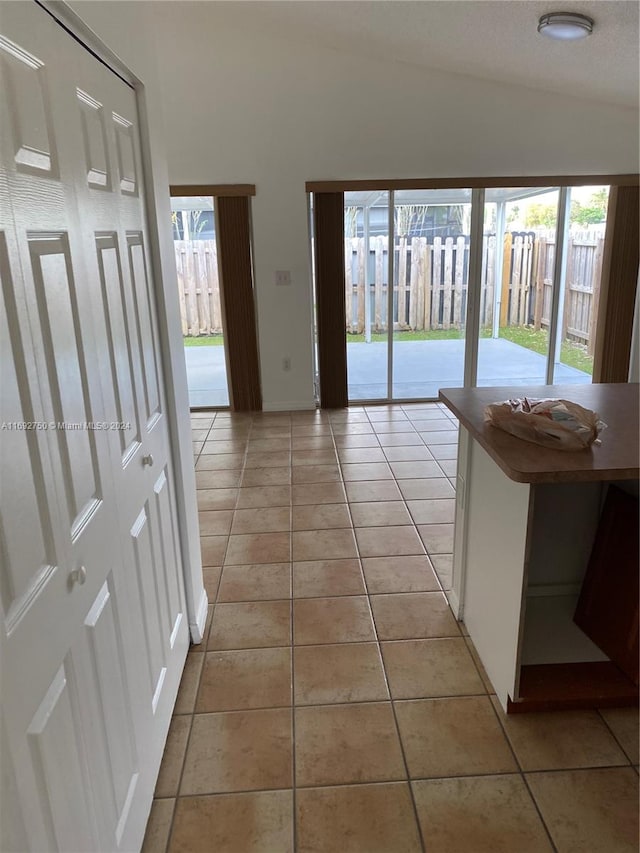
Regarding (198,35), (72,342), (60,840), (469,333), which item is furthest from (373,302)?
(60,840)

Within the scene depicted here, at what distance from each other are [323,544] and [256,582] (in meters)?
0.46

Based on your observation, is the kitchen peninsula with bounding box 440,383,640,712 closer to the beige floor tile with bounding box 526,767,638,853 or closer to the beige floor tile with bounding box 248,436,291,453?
the beige floor tile with bounding box 526,767,638,853

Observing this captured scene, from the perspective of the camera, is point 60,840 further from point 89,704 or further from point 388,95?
point 388,95

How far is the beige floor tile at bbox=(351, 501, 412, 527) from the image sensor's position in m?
3.23

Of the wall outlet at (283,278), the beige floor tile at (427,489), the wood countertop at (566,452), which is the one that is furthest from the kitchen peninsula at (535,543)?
the wall outlet at (283,278)

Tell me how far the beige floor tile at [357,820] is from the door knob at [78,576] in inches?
37.4

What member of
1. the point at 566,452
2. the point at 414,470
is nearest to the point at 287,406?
the point at 414,470

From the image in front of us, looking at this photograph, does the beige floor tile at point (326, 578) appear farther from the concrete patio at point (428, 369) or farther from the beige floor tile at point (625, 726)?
the concrete patio at point (428, 369)

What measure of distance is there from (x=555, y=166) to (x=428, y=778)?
504 centimetres

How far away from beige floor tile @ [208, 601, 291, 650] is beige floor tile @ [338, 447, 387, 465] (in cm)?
177

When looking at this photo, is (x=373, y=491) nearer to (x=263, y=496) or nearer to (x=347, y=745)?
(x=263, y=496)

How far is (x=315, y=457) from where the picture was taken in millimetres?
4281

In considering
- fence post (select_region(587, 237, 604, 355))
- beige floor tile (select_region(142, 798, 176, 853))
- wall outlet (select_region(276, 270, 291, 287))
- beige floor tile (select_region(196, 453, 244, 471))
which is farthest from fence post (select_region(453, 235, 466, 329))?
beige floor tile (select_region(142, 798, 176, 853))

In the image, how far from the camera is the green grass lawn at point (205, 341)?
239 inches
